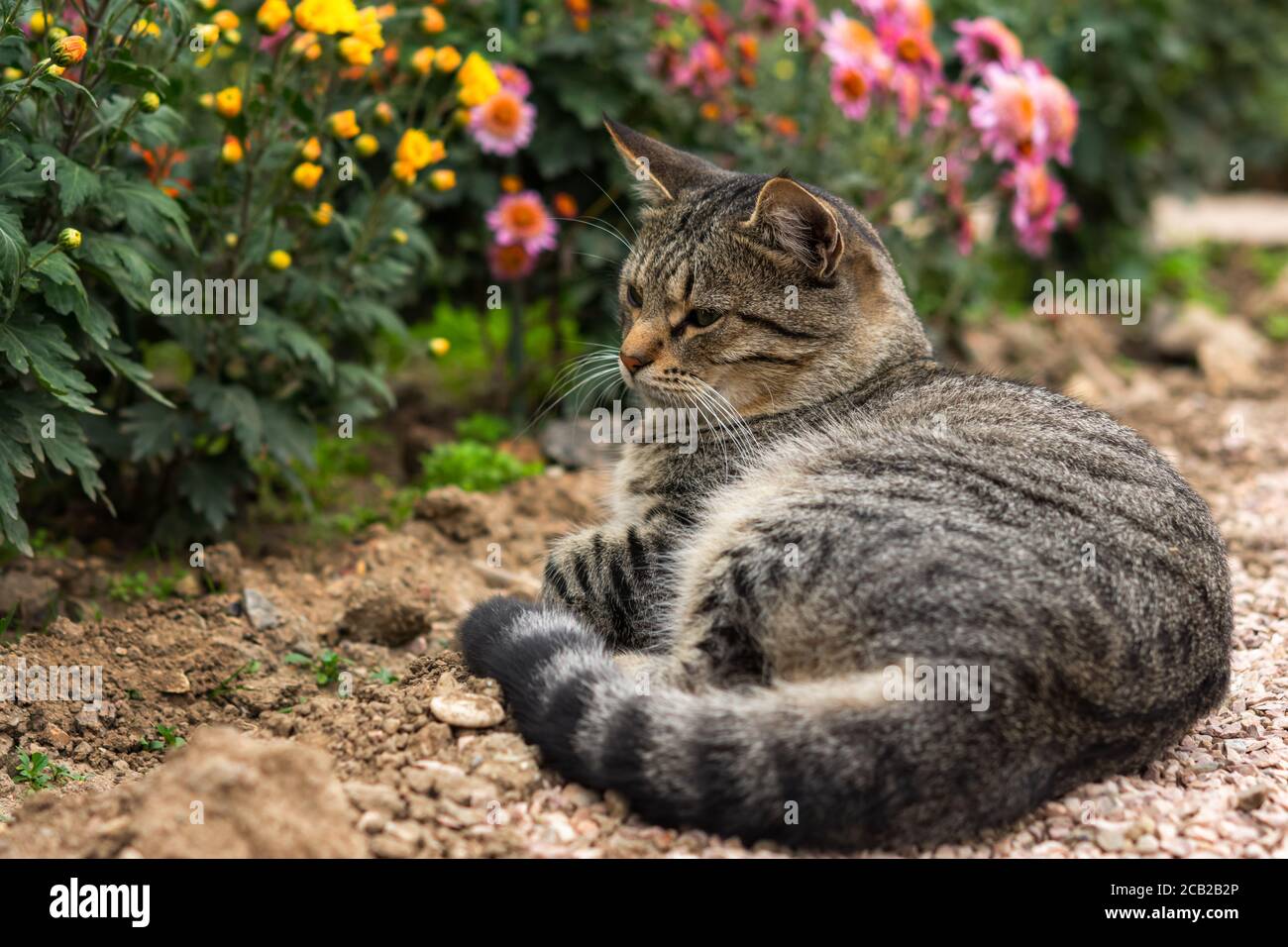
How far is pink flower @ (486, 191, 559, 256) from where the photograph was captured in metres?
5.60

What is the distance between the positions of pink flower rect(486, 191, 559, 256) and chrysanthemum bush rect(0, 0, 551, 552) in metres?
0.30

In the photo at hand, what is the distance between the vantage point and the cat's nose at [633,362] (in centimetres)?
411

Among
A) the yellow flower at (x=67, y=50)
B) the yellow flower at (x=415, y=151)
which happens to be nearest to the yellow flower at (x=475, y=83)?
the yellow flower at (x=415, y=151)

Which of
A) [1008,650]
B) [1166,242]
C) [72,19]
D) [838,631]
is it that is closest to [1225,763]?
[1008,650]

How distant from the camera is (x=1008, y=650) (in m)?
3.01

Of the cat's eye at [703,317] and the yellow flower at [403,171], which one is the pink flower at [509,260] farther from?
the cat's eye at [703,317]

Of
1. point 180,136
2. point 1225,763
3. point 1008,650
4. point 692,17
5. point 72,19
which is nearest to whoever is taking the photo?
point 1008,650

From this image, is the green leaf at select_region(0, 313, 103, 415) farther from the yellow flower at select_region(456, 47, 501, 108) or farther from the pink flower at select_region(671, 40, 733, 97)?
the pink flower at select_region(671, 40, 733, 97)

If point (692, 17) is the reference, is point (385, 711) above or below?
below

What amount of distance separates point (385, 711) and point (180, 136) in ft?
7.70

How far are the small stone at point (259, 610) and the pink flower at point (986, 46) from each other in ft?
13.9

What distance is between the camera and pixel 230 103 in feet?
13.4

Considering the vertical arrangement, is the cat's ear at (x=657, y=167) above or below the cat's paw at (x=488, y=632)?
above
